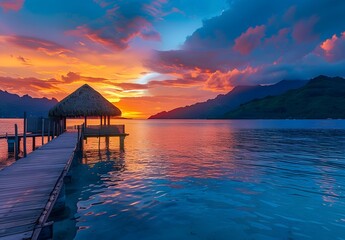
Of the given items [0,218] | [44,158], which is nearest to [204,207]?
[0,218]

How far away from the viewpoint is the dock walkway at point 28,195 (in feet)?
17.2

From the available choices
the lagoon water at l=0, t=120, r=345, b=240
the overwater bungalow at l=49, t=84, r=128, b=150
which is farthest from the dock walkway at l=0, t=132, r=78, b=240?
the overwater bungalow at l=49, t=84, r=128, b=150

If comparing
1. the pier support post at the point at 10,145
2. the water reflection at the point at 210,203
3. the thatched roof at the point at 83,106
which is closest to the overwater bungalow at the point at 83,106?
the thatched roof at the point at 83,106

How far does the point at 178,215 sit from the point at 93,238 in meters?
3.19

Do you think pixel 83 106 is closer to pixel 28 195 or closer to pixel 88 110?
pixel 88 110

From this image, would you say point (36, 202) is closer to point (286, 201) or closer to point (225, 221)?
point (225, 221)

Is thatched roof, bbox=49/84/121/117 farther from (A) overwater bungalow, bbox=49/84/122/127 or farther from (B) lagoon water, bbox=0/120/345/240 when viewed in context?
(B) lagoon water, bbox=0/120/345/240

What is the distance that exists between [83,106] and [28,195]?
21971 millimetres

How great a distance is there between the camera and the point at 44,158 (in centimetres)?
1300

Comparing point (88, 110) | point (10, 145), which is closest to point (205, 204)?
point (88, 110)

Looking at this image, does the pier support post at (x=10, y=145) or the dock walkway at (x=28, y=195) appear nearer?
the dock walkway at (x=28, y=195)

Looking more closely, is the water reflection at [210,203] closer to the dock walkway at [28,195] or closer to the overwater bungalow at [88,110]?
the dock walkway at [28,195]

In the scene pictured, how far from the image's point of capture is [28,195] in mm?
7246

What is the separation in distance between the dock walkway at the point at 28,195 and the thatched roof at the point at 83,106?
16.0m
